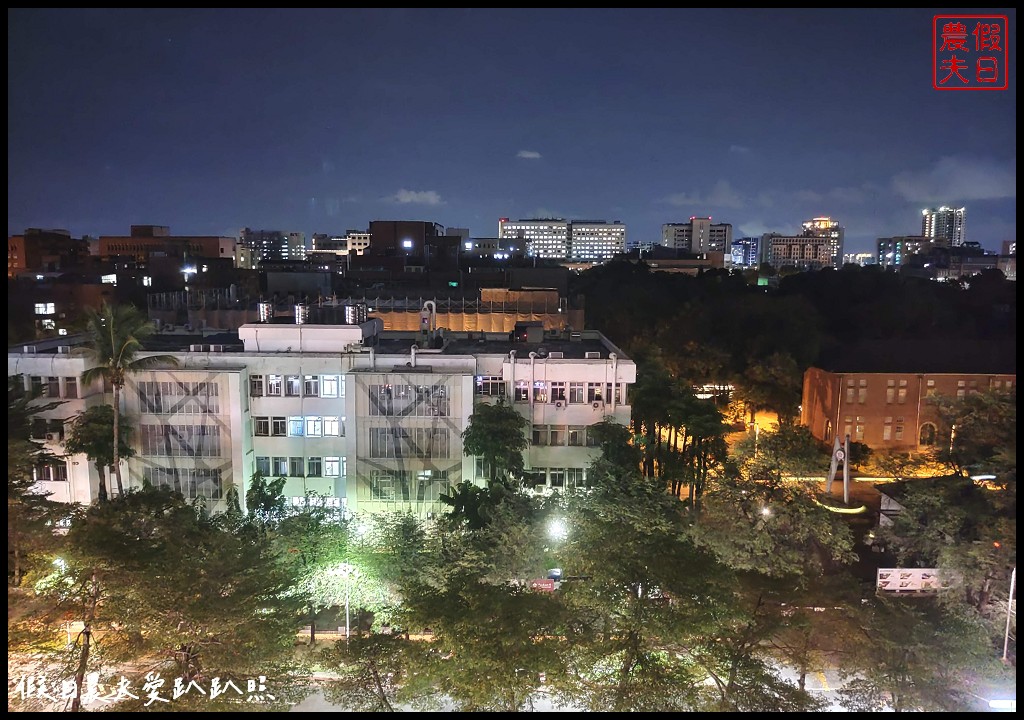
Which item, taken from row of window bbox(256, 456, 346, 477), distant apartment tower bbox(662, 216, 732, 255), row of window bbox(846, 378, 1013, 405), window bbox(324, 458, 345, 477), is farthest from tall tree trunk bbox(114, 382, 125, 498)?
distant apartment tower bbox(662, 216, 732, 255)

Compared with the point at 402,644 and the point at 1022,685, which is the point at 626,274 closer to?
the point at 402,644

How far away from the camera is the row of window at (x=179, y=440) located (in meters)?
18.9

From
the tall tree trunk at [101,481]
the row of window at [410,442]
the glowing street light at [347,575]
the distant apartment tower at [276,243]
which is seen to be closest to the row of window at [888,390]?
the row of window at [410,442]

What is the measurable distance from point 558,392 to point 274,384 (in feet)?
27.1

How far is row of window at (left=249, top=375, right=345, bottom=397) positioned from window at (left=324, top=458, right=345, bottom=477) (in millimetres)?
1913

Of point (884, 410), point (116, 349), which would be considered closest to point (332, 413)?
point (116, 349)

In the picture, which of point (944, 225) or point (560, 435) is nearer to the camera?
point (560, 435)

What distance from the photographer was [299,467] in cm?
1964

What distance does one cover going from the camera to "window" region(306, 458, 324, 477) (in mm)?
19516

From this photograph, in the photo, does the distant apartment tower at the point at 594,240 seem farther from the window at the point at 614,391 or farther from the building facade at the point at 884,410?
the window at the point at 614,391

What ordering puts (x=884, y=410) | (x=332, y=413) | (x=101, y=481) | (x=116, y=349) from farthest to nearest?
(x=884, y=410) → (x=332, y=413) → (x=101, y=481) → (x=116, y=349)

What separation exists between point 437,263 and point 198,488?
147 ft

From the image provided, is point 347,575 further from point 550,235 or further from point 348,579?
point 550,235

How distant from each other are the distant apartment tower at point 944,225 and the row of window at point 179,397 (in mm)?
82624
